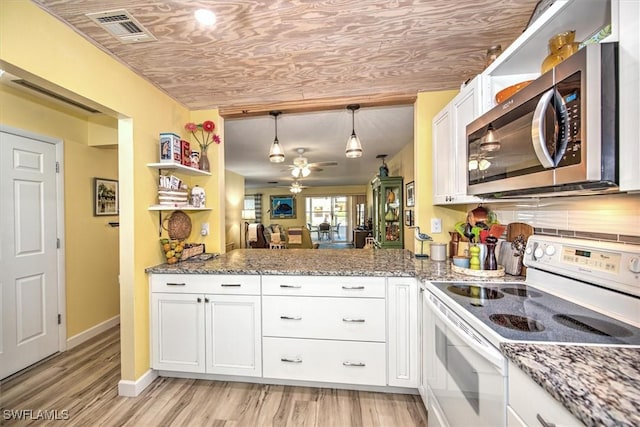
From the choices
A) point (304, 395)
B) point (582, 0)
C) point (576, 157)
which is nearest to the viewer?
point (576, 157)

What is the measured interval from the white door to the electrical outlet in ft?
11.5

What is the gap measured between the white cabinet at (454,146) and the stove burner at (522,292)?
0.54 meters

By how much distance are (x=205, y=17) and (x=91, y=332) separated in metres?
3.27

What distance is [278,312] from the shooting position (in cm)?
192

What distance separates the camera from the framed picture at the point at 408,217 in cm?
403

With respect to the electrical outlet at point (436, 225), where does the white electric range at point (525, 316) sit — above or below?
below

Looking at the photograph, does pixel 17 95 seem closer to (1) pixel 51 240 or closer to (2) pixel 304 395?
(1) pixel 51 240

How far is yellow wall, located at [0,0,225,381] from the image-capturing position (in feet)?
4.24

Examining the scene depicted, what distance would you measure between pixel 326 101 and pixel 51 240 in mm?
2862

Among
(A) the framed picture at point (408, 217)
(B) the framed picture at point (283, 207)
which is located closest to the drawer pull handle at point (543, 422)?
(A) the framed picture at point (408, 217)

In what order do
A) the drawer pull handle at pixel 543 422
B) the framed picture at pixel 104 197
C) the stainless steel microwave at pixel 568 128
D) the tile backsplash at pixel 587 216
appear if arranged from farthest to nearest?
1. the framed picture at pixel 104 197
2. the tile backsplash at pixel 587 216
3. the stainless steel microwave at pixel 568 128
4. the drawer pull handle at pixel 543 422

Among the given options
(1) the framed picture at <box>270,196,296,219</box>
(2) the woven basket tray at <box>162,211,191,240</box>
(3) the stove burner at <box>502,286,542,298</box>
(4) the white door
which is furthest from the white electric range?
(1) the framed picture at <box>270,196,296,219</box>

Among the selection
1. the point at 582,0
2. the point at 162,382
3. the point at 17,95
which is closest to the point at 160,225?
the point at 162,382

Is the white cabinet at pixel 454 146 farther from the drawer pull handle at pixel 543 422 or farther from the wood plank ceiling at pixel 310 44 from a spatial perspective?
the drawer pull handle at pixel 543 422
